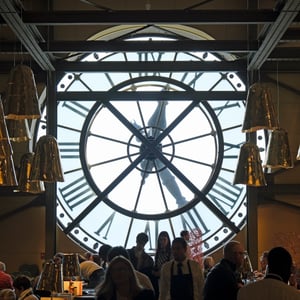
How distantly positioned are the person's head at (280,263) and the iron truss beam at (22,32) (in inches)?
207

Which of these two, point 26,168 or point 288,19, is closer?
point 288,19

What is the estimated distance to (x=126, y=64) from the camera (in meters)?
13.0

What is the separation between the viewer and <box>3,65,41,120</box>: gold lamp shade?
25.8 ft

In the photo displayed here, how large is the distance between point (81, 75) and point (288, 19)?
18.5 ft

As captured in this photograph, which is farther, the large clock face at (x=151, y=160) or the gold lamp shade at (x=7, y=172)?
the large clock face at (x=151, y=160)

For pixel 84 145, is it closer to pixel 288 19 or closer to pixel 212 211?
pixel 212 211

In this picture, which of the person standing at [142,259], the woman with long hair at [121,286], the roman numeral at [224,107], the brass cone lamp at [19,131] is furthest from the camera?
the roman numeral at [224,107]

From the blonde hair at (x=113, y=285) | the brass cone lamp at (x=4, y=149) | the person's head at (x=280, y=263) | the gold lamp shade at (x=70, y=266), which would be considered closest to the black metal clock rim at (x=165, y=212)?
the gold lamp shade at (x=70, y=266)

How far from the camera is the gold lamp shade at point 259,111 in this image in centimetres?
862

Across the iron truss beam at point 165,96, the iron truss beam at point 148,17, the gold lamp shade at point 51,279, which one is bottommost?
the gold lamp shade at point 51,279

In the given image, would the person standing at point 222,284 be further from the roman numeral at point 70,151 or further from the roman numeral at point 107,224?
the roman numeral at point 70,151

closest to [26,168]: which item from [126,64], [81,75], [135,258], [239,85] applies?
[135,258]

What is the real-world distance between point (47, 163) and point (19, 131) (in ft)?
2.28

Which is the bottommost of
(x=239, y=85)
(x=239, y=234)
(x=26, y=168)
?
(x=239, y=234)
